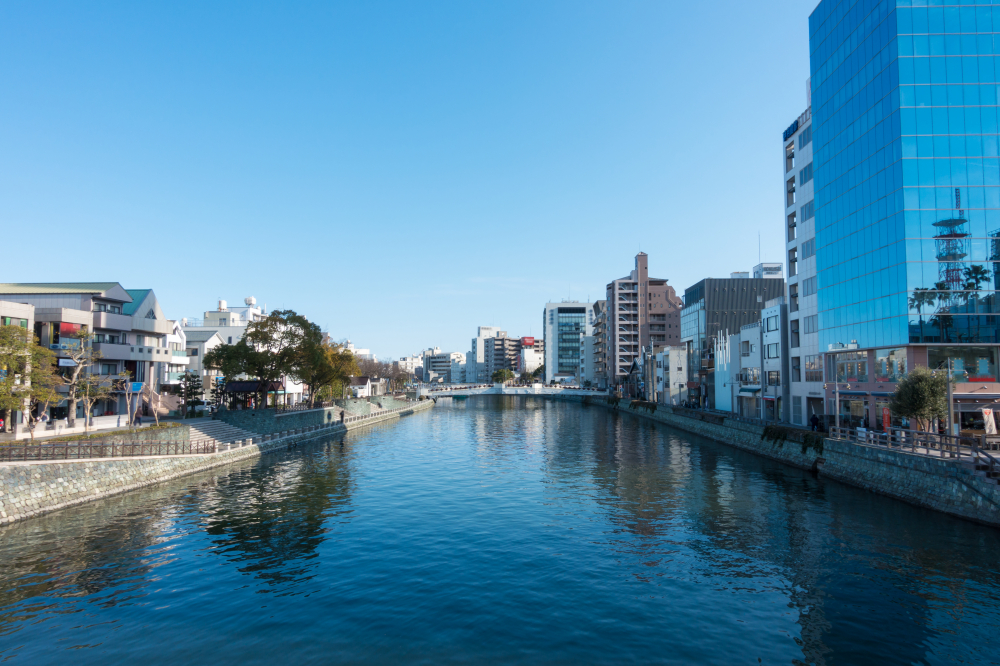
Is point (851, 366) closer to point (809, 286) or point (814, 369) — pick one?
point (814, 369)

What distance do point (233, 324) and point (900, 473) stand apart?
12954 centimetres

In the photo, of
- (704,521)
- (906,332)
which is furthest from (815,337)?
(704,521)

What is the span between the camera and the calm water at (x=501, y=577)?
57.5ft

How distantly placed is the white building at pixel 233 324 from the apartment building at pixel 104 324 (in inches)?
1473

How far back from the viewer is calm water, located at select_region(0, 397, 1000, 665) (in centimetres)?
1752

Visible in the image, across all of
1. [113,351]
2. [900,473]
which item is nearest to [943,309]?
[900,473]

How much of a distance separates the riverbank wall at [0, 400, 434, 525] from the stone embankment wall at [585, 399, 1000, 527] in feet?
179

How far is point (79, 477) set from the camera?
3678 cm

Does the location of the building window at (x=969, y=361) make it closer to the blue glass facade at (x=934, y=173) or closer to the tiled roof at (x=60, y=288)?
the blue glass facade at (x=934, y=173)

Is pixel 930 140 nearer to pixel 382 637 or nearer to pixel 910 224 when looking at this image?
pixel 910 224

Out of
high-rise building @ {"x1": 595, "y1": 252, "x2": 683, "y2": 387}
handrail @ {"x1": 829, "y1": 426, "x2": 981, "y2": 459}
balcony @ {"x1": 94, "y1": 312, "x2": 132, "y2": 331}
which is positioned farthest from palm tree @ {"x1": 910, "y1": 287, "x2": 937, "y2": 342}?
high-rise building @ {"x1": 595, "y1": 252, "x2": 683, "y2": 387}

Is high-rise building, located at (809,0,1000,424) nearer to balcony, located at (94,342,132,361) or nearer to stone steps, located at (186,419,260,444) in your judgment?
stone steps, located at (186,419,260,444)

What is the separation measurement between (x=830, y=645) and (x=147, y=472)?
4617 centimetres

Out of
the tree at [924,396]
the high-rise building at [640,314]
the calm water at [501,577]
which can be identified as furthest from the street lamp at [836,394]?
the high-rise building at [640,314]
